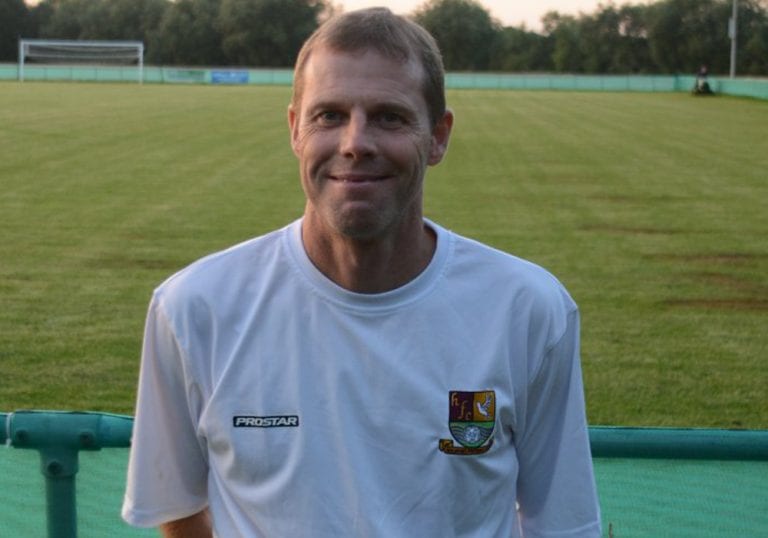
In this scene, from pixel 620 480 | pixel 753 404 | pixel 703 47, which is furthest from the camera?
pixel 703 47

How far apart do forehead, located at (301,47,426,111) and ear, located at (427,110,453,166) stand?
0.13 metres

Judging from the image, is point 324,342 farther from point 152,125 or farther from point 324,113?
point 152,125

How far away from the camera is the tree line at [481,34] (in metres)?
90.2

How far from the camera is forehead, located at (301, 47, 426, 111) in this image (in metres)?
2.27

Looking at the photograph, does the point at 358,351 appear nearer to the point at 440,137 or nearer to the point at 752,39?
the point at 440,137

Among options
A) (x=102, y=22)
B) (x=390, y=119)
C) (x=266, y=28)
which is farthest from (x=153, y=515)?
(x=102, y=22)

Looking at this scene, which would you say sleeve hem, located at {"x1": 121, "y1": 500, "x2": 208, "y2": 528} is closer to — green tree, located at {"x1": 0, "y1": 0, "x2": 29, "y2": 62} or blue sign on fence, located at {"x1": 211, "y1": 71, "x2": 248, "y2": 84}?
blue sign on fence, located at {"x1": 211, "y1": 71, "x2": 248, "y2": 84}

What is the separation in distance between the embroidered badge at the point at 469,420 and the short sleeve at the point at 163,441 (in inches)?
16.6

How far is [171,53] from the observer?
9375 cm

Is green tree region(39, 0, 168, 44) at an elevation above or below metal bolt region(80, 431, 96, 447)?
above

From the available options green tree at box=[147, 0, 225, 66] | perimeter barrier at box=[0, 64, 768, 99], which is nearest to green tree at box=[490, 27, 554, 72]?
green tree at box=[147, 0, 225, 66]

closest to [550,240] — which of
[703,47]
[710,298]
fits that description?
[710,298]

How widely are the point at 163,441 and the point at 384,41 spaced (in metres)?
0.74

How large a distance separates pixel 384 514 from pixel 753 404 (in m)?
6.11
